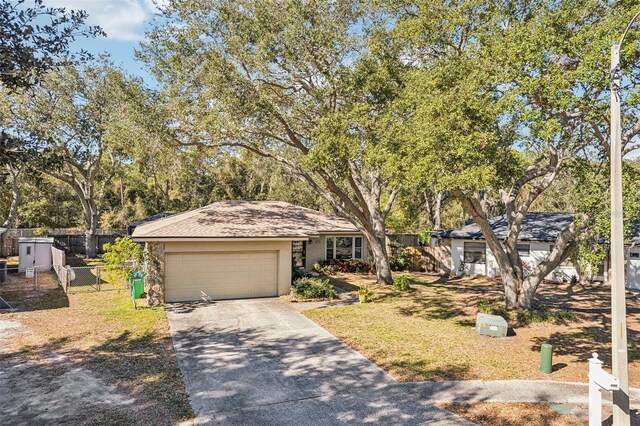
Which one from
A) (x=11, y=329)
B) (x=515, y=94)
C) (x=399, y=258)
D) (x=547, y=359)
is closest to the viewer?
(x=547, y=359)

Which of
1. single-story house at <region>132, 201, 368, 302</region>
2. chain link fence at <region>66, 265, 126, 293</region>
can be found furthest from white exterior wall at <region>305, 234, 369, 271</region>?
chain link fence at <region>66, 265, 126, 293</region>

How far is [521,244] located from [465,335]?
1299 centimetres

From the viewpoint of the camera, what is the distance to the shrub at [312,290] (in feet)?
56.1

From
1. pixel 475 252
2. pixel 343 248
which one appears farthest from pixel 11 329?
pixel 475 252

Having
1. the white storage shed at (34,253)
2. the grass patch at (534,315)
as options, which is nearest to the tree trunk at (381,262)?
the grass patch at (534,315)

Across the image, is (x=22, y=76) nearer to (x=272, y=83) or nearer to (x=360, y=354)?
(x=360, y=354)

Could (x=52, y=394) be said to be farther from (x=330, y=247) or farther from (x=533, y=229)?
(x=533, y=229)

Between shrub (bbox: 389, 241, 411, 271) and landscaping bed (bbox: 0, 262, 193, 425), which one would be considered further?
shrub (bbox: 389, 241, 411, 271)

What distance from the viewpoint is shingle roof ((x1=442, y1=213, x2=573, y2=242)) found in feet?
75.3

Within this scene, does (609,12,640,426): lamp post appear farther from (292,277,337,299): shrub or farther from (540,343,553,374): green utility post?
(292,277,337,299): shrub

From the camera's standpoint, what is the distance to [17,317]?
539 inches

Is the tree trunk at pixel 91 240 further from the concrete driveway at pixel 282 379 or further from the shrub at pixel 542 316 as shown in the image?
the shrub at pixel 542 316

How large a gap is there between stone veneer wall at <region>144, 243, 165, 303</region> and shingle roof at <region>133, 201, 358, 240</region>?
812 millimetres

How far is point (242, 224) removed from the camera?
18.2m
